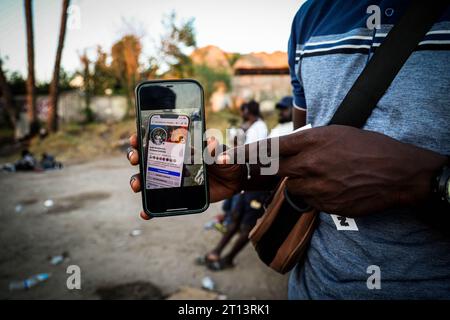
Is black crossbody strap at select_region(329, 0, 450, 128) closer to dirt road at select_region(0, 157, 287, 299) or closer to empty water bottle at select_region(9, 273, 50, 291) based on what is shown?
dirt road at select_region(0, 157, 287, 299)

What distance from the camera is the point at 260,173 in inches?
42.7

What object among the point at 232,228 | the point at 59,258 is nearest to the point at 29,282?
the point at 59,258

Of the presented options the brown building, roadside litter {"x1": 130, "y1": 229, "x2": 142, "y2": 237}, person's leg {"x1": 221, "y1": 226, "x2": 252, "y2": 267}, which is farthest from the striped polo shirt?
the brown building

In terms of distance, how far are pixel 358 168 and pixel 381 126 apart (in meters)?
0.22

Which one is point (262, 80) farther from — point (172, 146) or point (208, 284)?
point (172, 146)

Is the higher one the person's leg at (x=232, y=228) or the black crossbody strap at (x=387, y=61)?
the black crossbody strap at (x=387, y=61)

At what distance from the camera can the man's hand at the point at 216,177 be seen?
1012mm

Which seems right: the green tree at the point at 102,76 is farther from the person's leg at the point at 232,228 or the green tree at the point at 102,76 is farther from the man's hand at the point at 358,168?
the man's hand at the point at 358,168

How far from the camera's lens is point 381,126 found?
2.88 ft

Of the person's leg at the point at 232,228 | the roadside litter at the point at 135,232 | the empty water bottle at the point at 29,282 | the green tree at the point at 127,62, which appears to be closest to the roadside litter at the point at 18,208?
Result: the roadside litter at the point at 135,232

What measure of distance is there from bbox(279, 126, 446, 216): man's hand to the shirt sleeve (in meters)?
0.48

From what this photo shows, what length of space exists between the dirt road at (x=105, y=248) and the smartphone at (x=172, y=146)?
97.3 inches

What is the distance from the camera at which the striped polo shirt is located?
814 millimetres
